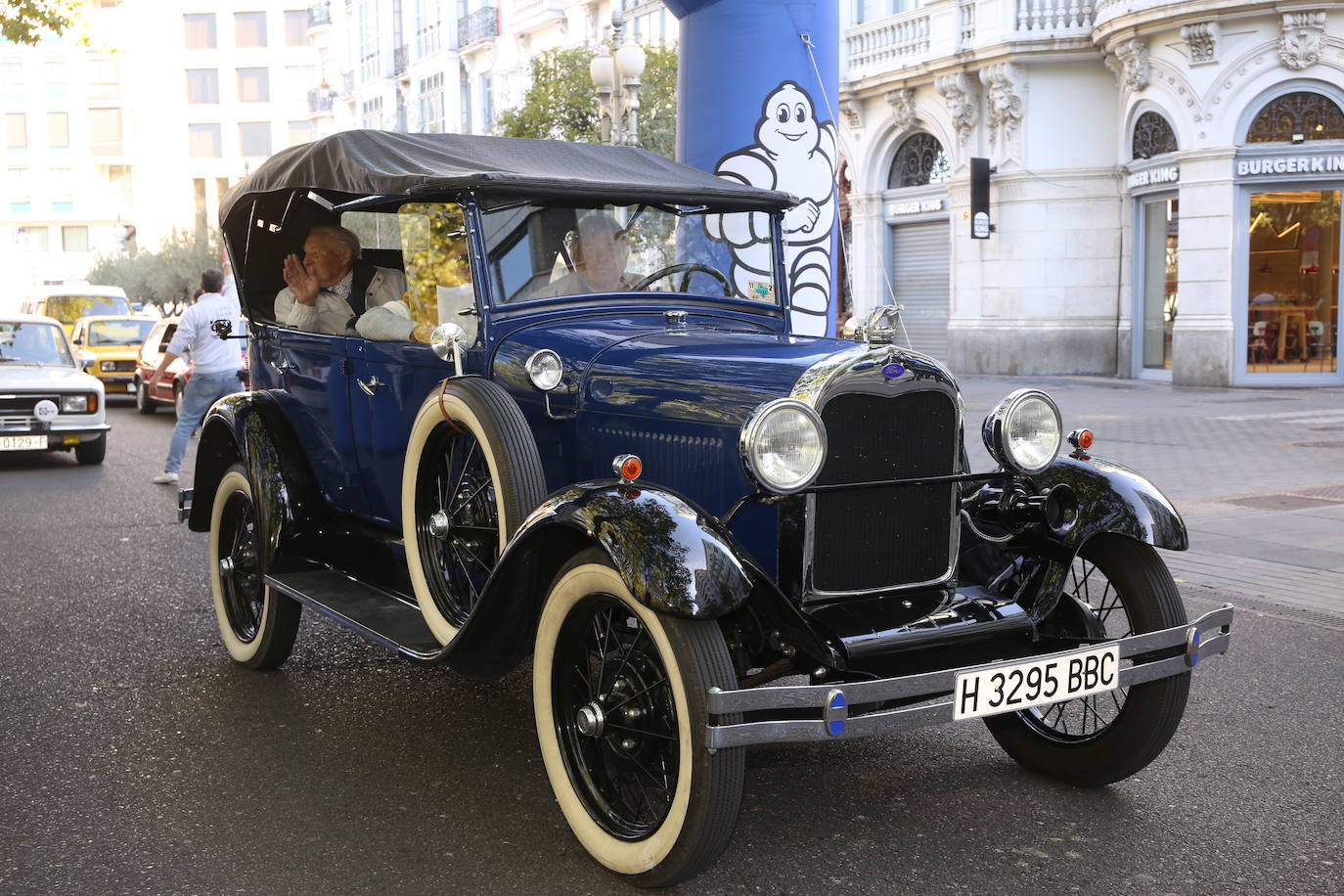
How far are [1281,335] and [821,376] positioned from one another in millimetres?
17780

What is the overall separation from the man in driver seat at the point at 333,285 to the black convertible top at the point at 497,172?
0.35 meters

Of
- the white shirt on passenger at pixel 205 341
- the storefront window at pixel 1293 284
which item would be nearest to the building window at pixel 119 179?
the storefront window at pixel 1293 284

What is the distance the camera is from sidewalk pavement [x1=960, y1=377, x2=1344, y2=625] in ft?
23.0

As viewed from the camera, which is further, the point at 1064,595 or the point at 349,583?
the point at 349,583

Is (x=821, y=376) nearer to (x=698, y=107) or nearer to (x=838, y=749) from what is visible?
(x=838, y=749)

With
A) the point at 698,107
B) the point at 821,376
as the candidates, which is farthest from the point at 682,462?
the point at 698,107

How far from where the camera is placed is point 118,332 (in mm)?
21516

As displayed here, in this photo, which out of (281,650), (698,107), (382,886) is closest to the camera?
(382,886)

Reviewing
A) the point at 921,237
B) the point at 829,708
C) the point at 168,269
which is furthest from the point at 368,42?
the point at 829,708

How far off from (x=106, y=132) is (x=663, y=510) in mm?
82518

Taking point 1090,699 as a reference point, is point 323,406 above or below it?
above

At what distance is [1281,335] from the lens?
1927 cm

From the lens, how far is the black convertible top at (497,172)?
4.50 m

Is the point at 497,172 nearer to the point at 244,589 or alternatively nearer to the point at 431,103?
the point at 244,589
